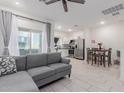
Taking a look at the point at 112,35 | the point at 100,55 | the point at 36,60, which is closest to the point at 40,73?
the point at 36,60

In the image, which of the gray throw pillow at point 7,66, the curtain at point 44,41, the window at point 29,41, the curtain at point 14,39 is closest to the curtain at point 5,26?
the curtain at point 14,39

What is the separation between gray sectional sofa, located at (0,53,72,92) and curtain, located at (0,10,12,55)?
138cm

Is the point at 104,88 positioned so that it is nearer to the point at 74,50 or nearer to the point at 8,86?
the point at 8,86

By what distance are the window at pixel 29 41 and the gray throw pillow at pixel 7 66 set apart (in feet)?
7.02

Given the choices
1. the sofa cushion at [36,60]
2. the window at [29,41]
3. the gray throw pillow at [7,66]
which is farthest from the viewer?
the window at [29,41]

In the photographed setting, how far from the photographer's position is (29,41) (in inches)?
174

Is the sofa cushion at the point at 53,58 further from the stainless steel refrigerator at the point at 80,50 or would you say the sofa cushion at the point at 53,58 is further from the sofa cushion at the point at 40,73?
the stainless steel refrigerator at the point at 80,50

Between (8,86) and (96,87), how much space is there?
7.17 feet

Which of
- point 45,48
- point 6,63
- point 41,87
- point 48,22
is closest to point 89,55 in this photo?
point 45,48

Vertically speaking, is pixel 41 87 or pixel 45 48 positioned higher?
pixel 45 48

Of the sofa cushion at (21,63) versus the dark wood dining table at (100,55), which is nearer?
the sofa cushion at (21,63)

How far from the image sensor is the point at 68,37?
9.21m

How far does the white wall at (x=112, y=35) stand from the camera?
5101 millimetres

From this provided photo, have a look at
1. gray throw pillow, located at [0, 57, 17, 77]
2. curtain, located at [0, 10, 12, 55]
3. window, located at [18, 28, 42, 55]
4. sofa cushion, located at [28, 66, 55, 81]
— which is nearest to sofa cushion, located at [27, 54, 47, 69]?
sofa cushion, located at [28, 66, 55, 81]
